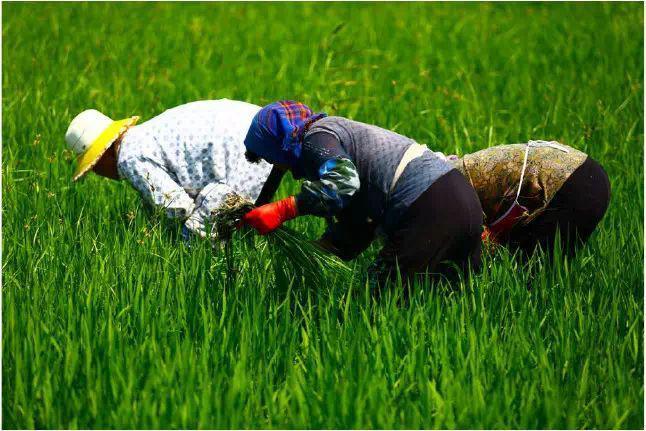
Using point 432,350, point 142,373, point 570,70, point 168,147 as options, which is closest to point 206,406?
point 142,373

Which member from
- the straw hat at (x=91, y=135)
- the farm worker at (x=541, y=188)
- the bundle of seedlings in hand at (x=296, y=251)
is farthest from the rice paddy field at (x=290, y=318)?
the straw hat at (x=91, y=135)

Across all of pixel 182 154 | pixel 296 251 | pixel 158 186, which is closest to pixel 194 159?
pixel 182 154

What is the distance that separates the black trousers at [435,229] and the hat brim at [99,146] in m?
1.35

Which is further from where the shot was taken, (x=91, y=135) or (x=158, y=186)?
(x=91, y=135)

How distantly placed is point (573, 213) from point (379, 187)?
0.70 metres

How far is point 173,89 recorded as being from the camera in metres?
5.67

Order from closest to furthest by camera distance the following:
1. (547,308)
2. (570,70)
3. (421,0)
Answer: (547,308)
(570,70)
(421,0)

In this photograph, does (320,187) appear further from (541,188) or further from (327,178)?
(541,188)

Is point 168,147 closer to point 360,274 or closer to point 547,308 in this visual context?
point 360,274

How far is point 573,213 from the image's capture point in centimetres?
301

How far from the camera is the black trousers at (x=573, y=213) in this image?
3.00 m

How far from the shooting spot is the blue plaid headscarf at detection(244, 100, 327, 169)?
2.78 m

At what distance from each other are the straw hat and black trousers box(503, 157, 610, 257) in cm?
161

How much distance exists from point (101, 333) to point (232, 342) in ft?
1.16
